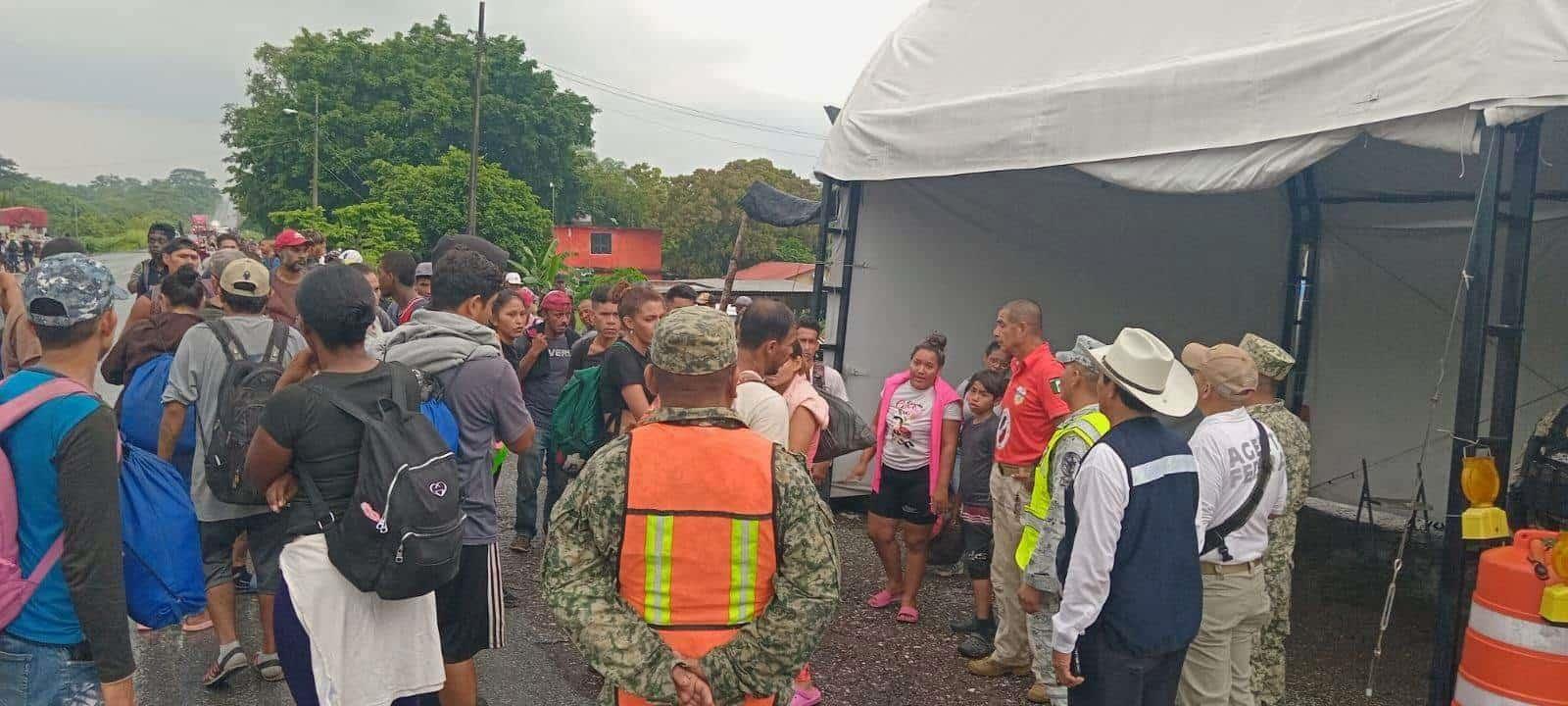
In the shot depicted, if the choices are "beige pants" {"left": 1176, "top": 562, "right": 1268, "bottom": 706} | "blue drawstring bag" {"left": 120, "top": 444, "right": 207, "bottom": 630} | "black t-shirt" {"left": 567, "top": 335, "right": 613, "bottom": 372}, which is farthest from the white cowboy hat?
"black t-shirt" {"left": 567, "top": 335, "right": 613, "bottom": 372}

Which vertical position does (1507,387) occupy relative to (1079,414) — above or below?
above

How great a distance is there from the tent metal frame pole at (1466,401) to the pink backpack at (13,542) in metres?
4.57

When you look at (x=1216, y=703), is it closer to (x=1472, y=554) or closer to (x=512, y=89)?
(x=1472, y=554)

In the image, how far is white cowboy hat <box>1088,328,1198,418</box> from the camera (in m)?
2.91

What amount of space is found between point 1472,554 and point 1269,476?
1243 mm

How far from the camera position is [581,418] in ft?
15.5

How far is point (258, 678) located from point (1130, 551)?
3785mm

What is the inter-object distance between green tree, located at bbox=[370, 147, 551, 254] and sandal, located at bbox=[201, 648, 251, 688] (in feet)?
93.0

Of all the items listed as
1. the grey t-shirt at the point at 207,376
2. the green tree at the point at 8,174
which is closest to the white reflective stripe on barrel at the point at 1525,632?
the grey t-shirt at the point at 207,376

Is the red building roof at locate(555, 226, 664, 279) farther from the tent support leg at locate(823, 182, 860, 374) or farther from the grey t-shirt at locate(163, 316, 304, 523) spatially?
the grey t-shirt at locate(163, 316, 304, 523)

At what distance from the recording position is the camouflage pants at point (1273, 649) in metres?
4.06

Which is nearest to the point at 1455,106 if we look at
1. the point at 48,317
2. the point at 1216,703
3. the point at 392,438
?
the point at 1216,703

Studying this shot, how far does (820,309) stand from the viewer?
7.80 m

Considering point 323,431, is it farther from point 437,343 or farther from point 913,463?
point 913,463
